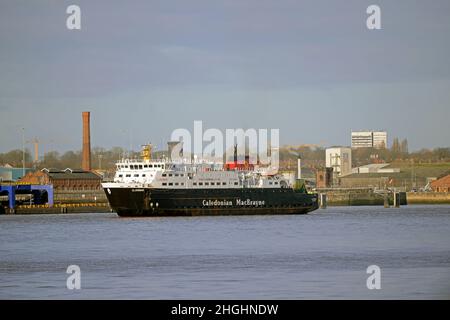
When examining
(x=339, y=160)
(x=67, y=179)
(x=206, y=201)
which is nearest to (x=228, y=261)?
(x=206, y=201)

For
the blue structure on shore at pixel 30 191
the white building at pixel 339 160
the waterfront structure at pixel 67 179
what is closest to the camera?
the blue structure on shore at pixel 30 191

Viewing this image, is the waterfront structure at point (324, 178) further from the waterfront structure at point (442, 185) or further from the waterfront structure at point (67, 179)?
the waterfront structure at point (67, 179)

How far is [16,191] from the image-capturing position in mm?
104125

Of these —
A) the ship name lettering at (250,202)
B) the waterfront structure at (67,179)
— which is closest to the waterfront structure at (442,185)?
the waterfront structure at (67,179)

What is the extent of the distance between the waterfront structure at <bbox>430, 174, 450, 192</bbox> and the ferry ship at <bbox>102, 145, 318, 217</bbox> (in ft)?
196

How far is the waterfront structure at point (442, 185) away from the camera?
5561 inches

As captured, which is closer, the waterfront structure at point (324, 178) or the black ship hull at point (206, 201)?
the black ship hull at point (206, 201)

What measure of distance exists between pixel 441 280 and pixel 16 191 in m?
77.7

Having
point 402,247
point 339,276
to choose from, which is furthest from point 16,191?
point 339,276

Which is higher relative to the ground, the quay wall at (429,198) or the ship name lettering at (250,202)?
the ship name lettering at (250,202)

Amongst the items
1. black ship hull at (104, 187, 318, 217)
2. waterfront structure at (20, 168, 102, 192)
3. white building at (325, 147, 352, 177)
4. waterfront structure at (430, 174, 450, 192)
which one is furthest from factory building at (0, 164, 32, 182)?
black ship hull at (104, 187, 318, 217)

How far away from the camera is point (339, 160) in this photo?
174m

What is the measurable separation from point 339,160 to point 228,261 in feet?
449
